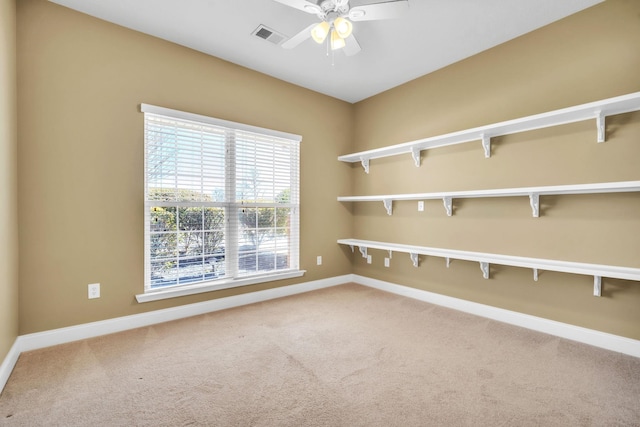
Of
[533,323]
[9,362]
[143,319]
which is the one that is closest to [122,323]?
[143,319]

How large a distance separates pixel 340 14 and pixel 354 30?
0.65 meters

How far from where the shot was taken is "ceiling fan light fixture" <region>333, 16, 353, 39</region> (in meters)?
2.06

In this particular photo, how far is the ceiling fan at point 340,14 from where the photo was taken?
1.88m

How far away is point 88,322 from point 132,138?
1708 mm

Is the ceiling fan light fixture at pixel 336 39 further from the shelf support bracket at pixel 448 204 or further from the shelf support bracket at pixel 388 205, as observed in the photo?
the shelf support bracket at pixel 388 205

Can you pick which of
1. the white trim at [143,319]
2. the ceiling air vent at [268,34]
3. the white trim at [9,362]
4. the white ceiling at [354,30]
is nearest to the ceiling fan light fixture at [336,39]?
the white ceiling at [354,30]

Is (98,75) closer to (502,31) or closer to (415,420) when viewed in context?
(415,420)

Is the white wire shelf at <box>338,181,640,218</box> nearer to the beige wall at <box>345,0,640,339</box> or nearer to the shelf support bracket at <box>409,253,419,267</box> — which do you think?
the beige wall at <box>345,0,640,339</box>

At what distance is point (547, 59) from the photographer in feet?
8.75

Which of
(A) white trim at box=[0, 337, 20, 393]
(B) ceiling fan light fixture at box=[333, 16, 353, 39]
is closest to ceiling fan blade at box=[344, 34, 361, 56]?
(B) ceiling fan light fixture at box=[333, 16, 353, 39]

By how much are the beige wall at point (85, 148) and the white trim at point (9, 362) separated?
6.7 inches

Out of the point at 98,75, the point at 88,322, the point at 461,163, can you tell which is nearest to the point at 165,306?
the point at 88,322

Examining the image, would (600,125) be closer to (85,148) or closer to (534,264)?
(534,264)

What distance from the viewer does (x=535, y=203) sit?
266cm
